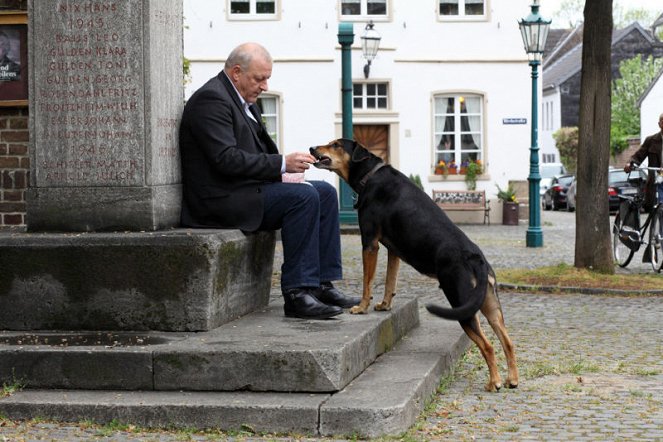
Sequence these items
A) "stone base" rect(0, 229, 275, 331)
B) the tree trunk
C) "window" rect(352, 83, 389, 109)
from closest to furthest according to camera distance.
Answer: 1. "stone base" rect(0, 229, 275, 331)
2. the tree trunk
3. "window" rect(352, 83, 389, 109)

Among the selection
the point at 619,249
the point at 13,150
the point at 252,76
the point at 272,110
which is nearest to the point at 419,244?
the point at 252,76

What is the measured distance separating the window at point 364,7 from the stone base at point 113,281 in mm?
26409

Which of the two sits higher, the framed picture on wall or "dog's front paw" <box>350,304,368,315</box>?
the framed picture on wall

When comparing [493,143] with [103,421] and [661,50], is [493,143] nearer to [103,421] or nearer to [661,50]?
[103,421]

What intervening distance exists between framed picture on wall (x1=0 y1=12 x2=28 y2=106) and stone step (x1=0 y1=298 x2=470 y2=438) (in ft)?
13.6

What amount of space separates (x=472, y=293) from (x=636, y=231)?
9.62 m

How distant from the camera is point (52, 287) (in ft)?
24.4

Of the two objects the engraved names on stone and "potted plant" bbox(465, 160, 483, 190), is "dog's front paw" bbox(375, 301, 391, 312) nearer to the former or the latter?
the engraved names on stone

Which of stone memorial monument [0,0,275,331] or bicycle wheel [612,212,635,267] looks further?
bicycle wheel [612,212,635,267]

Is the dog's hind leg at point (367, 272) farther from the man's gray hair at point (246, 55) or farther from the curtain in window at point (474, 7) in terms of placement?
the curtain in window at point (474, 7)

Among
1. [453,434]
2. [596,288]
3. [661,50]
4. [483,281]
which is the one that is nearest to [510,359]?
[483,281]

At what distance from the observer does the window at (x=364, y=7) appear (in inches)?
1314

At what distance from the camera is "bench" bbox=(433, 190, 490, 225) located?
32.8 m

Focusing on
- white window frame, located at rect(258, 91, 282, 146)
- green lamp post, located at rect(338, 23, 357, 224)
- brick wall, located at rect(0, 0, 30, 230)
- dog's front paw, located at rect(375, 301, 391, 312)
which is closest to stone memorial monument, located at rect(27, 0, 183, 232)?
dog's front paw, located at rect(375, 301, 391, 312)
